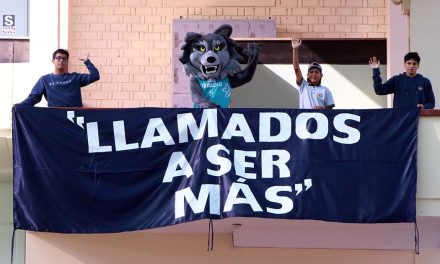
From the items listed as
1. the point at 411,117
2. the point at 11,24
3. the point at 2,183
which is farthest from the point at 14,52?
the point at 411,117

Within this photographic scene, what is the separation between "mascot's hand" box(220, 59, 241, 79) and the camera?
Answer: 1639 cm

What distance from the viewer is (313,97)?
16.0 metres

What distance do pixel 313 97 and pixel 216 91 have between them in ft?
4.36

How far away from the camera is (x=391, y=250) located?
16703 mm

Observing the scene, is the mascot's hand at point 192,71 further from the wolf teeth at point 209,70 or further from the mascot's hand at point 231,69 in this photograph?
the mascot's hand at point 231,69

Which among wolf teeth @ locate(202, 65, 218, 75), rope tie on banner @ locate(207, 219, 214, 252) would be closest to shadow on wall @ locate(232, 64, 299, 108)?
wolf teeth @ locate(202, 65, 218, 75)

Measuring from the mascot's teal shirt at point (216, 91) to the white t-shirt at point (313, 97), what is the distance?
1.04 meters

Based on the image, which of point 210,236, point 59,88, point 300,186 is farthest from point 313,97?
point 59,88

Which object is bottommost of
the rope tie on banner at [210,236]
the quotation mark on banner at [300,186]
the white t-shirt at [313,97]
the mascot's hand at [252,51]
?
the rope tie on banner at [210,236]

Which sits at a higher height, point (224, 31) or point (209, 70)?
point (224, 31)

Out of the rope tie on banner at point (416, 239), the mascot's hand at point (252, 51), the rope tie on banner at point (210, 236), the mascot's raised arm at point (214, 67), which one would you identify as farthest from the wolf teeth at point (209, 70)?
the rope tie on banner at point (416, 239)

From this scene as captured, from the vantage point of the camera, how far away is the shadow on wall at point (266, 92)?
18.5m

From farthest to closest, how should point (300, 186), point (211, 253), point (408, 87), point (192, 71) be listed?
point (211, 253) → point (192, 71) → point (408, 87) → point (300, 186)

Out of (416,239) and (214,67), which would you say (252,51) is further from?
(416,239)
